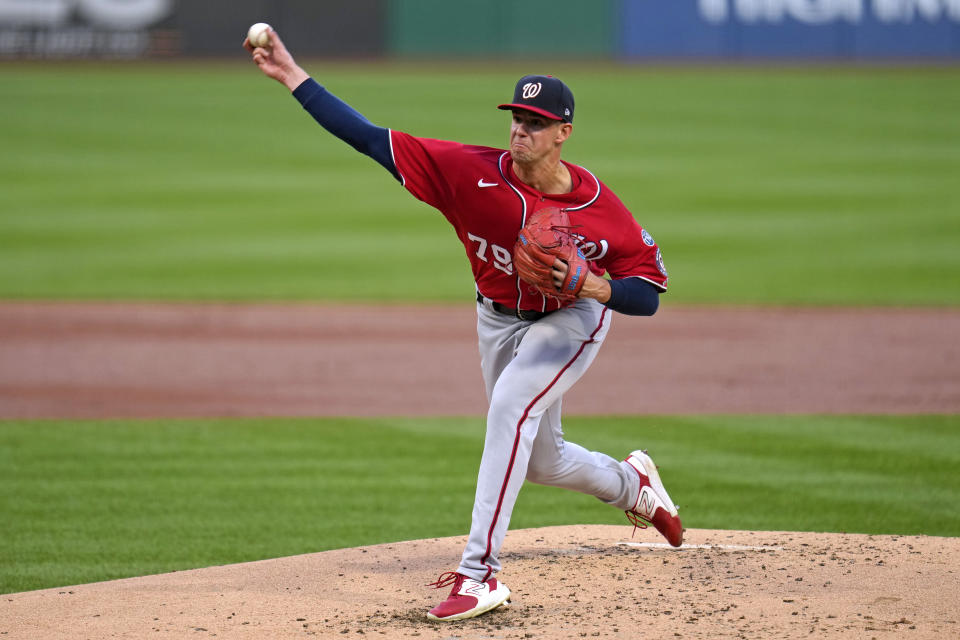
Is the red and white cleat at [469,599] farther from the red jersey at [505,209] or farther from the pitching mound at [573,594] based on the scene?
the red jersey at [505,209]

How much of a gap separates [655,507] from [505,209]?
1496 millimetres

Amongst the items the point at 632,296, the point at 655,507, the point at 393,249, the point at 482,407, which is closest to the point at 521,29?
the point at 393,249

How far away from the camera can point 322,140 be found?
81.5ft

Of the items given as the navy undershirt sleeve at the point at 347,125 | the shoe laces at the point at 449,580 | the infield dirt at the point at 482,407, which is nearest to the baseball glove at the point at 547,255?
the navy undershirt sleeve at the point at 347,125

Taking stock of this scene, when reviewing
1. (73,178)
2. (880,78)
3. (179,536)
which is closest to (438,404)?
(179,536)

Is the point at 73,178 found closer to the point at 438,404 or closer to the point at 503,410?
the point at 438,404

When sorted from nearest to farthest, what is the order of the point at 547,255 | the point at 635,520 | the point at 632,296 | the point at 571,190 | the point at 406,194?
1. the point at 547,255
2. the point at 632,296
3. the point at 571,190
4. the point at 635,520
5. the point at 406,194

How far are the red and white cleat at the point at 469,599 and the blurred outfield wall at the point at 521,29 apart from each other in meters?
25.7

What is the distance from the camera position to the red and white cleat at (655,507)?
5500 millimetres

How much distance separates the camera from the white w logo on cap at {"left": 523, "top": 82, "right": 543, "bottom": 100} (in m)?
4.82

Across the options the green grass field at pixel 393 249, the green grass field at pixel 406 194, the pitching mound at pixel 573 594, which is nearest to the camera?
the pitching mound at pixel 573 594

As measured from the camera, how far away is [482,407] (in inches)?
362

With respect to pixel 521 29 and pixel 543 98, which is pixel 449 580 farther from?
pixel 521 29

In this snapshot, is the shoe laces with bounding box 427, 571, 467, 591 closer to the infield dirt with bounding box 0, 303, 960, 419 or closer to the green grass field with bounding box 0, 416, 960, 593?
the green grass field with bounding box 0, 416, 960, 593
